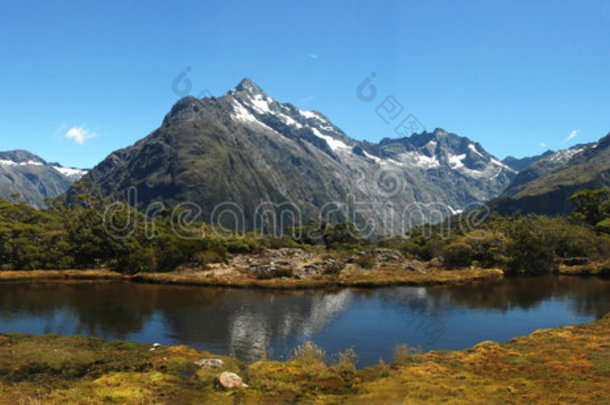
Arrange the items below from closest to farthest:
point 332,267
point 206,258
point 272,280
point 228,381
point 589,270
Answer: point 228,381 < point 272,280 < point 589,270 < point 332,267 < point 206,258

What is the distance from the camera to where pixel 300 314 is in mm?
51812

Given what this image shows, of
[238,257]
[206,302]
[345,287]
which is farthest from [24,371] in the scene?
[238,257]

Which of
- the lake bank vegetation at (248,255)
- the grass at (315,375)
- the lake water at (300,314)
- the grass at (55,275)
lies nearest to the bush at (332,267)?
the lake bank vegetation at (248,255)

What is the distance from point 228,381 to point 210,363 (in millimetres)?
4669

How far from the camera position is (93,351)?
113 feet

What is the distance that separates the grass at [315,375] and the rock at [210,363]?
49 centimetres

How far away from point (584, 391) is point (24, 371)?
3566 cm

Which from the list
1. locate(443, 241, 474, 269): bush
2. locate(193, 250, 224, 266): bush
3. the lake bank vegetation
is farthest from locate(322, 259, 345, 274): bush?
locate(443, 241, 474, 269): bush

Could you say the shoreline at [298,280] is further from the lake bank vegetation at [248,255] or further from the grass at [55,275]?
the lake bank vegetation at [248,255]

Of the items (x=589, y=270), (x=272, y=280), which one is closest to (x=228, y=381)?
(x=272, y=280)

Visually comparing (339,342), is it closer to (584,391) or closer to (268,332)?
(268,332)

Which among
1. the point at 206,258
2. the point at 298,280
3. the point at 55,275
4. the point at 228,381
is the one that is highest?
the point at 206,258

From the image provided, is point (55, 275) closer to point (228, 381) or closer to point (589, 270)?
point (228, 381)

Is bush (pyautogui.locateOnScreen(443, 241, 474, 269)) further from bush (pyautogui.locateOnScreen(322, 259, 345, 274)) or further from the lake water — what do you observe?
bush (pyautogui.locateOnScreen(322, 259, 345, 274))
